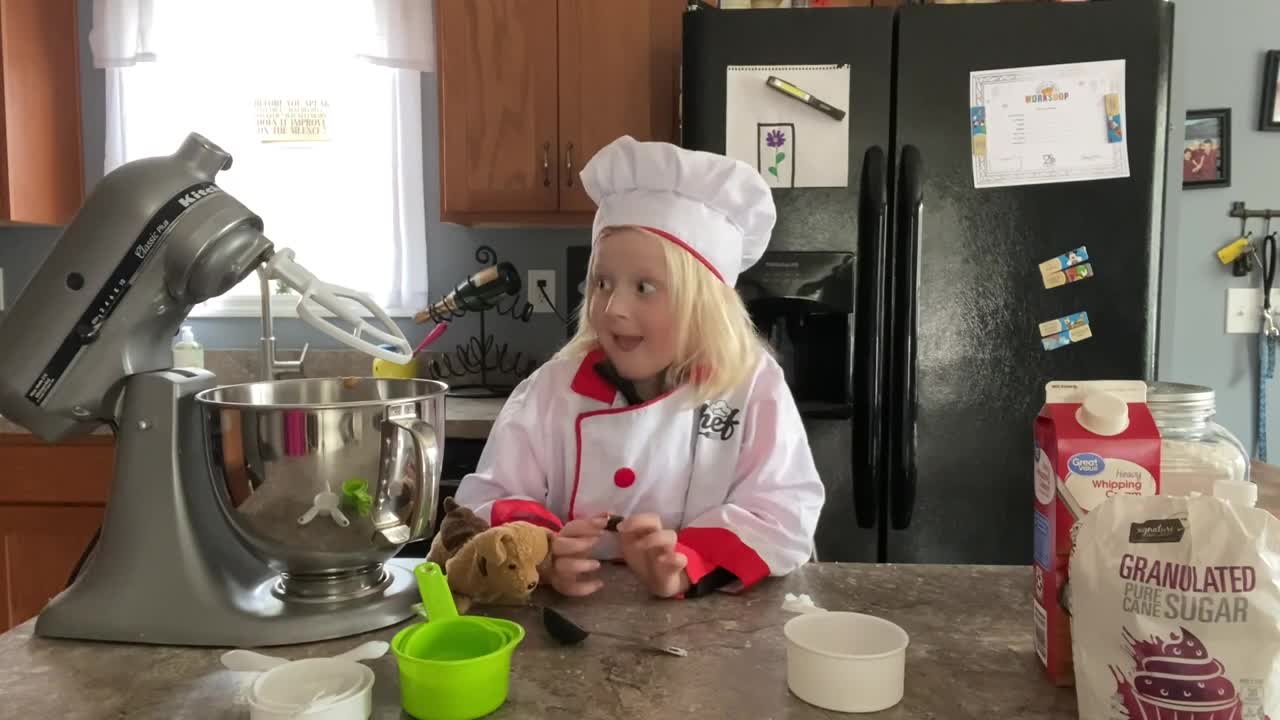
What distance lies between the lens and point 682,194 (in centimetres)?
116

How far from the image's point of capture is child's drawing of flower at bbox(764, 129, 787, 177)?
1.75 meters

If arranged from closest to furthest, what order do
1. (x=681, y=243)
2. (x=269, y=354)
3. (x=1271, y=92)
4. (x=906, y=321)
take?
(x=681, y=243) < (x=906, y=321) < (x=269, y=354) < (x=1271, y=92)

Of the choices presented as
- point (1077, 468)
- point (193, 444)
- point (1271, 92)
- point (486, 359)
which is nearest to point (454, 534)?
point (193, 444)

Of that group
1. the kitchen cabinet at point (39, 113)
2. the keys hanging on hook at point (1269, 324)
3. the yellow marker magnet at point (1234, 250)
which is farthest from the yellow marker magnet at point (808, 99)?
the kitchen cabinet at point (39, 113)

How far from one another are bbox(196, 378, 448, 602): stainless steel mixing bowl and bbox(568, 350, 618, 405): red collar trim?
1.47 feet

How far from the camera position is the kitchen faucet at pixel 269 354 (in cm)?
220

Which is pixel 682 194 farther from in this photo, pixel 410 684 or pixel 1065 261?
pixel 1065 261

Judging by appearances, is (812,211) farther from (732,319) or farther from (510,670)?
(510,670)

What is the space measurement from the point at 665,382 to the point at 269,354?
1.46 m

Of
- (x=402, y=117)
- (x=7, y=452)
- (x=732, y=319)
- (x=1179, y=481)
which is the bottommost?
(x=7, y=452)

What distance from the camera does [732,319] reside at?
121 cm

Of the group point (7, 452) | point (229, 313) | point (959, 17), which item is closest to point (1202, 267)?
point (959, 17)

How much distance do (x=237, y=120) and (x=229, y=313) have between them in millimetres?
615

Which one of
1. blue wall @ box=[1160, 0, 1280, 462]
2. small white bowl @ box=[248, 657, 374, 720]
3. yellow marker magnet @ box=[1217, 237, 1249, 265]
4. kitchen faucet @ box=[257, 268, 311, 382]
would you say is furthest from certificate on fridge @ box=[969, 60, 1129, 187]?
kitchen faucet @ box=[257, 268, 311, 382]
